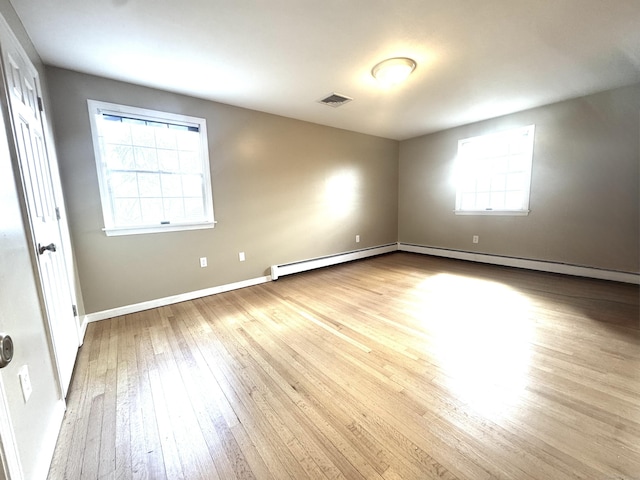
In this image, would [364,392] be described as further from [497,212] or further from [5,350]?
→ [497,212]

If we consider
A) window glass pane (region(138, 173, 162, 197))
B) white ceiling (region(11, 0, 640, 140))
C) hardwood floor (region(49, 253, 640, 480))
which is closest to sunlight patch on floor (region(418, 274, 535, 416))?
hardwood floor (region(49, 253, 640, 480))

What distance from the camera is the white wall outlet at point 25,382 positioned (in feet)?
3.47

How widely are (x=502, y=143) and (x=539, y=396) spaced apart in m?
4.06

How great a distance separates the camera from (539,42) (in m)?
2.12

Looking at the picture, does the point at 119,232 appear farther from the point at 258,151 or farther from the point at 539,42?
the point at 539,42

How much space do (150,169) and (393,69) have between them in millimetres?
2749

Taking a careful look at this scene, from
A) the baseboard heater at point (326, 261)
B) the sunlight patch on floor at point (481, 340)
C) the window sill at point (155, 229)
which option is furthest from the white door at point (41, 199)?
the sunlight patch on floor at point (481, 340)

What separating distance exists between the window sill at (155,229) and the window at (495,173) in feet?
14.3

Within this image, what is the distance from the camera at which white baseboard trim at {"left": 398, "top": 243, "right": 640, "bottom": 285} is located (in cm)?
325

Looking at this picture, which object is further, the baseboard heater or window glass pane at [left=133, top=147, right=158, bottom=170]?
the baseboard heater

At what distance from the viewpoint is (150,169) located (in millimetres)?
2824

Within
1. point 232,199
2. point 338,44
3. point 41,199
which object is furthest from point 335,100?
point 41,199

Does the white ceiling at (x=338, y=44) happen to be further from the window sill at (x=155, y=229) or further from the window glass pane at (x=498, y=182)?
the window sill at (x=155, y=229)

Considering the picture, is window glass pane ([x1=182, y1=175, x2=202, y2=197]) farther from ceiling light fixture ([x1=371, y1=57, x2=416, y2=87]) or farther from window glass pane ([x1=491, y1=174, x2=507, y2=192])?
window glass pane ([x1=491, y1=174, x2=507, y2=192])
